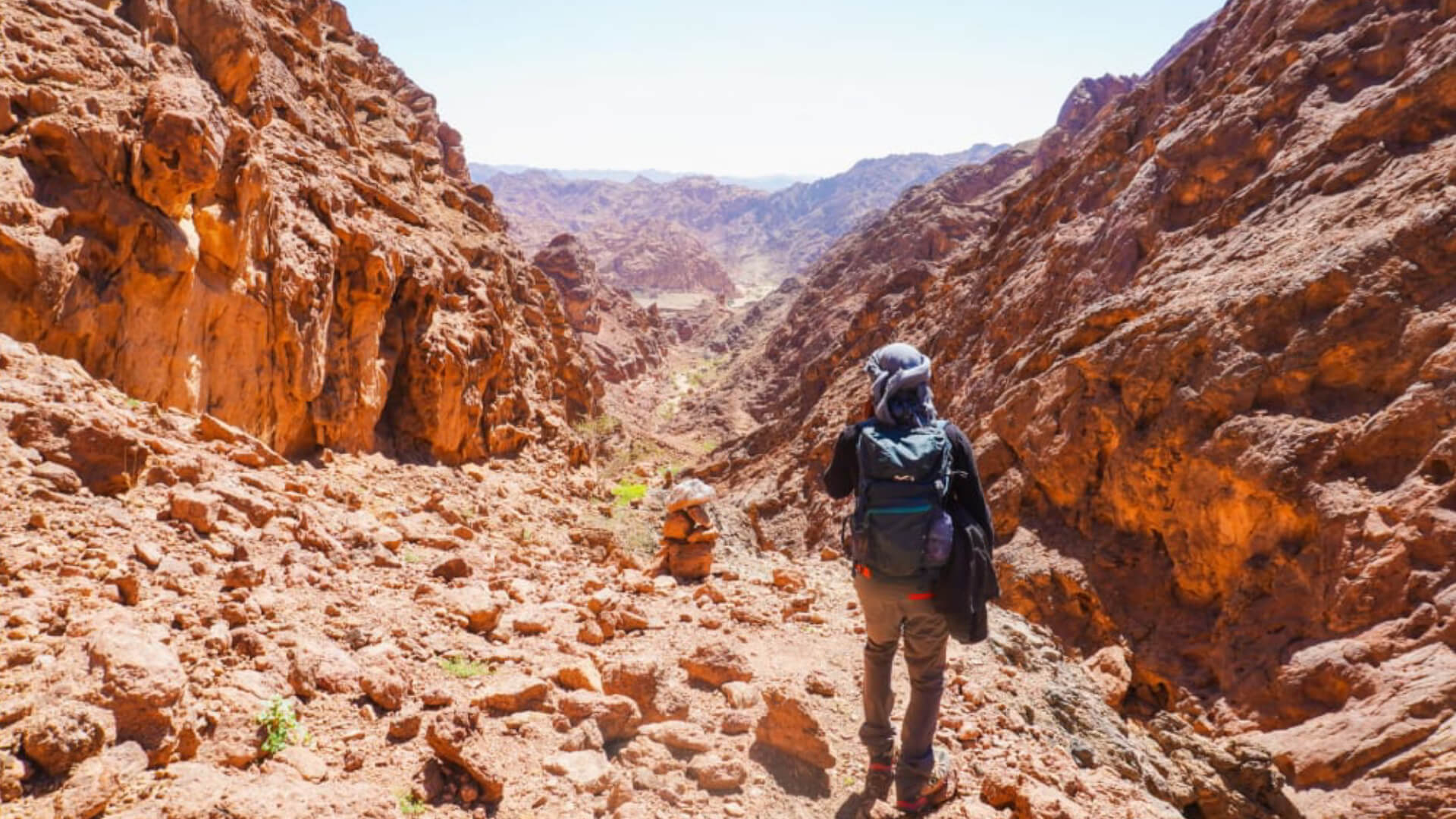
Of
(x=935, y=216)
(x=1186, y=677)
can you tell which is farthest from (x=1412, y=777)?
(x=935, y=216)

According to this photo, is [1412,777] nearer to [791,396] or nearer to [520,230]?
[791,396]

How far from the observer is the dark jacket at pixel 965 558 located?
306cm

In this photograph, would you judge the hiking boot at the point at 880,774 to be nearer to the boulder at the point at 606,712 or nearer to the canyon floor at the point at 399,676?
the canyon floor at the point at 399,676

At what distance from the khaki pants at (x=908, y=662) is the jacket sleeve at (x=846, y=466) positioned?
0.41m

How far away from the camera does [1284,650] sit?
6.60m

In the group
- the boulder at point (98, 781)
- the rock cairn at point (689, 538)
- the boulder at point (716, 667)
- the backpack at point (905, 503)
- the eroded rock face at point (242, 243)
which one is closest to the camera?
the boulder at point (98, 781)

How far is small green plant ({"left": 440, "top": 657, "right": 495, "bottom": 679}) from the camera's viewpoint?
3.83 m

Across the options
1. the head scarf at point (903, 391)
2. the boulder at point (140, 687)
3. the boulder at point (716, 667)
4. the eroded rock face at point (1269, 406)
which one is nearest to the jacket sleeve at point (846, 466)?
the head scarf at point (903, 391)

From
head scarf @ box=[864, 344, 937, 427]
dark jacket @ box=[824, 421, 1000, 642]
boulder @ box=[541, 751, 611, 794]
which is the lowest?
boulder @ box=[541, 751, 611, 794]

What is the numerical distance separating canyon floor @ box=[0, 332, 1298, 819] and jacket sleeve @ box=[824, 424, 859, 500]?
1.09 m

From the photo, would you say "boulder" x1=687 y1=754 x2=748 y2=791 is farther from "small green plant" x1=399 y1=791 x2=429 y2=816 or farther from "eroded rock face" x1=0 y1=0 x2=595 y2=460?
"eroded rock face" x1=0 y1=0 x2=595 y2=460

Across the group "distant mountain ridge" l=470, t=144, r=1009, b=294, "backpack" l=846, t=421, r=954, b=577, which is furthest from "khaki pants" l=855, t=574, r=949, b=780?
"distant mountain ridge" l=470, t=144, r=1009, b=294

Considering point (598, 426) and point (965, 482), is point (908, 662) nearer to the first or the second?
point (965, 482)

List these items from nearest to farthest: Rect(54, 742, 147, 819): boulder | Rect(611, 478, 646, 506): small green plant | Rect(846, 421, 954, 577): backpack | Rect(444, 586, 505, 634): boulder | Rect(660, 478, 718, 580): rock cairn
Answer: Rect(54, 742, 147, 819): boulder, Rect(846, 421, 954, 577): backpack, Rect(444, 586, 505, 634): boulder, Rect(660, 478, 718, 580): rock cairn, Rect(611, 478, 646, 506): small green plant
